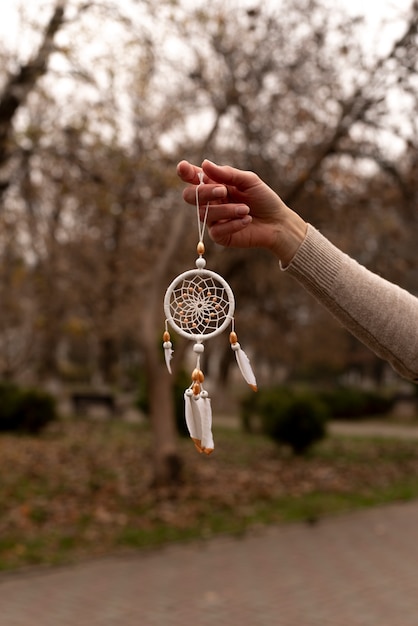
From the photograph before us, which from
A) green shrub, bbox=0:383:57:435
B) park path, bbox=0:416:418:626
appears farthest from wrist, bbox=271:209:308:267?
green shrub, bbox=0:383:57:435

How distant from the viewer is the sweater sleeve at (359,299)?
190cm

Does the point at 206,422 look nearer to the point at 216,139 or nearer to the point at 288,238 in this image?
the point at 288,238

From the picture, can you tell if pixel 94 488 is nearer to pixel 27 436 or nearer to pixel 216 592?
pixel 216 592

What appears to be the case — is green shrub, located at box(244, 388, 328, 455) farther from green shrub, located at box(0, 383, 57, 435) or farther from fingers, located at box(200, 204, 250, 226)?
fingers, located at box(200, 204, 250, 226)

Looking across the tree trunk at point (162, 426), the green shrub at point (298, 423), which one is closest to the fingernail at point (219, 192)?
the tree trunk at point (162, 426)

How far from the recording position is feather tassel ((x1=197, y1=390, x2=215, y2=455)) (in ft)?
5.60

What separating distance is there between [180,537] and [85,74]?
5563mm

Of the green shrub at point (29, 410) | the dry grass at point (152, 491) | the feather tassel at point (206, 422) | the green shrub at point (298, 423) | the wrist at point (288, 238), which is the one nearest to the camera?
the feather tassel at point (206, 422)

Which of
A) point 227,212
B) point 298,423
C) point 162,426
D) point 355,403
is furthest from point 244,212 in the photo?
point 355,403

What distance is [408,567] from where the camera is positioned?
7.39 m

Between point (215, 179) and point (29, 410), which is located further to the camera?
point (29, 410)

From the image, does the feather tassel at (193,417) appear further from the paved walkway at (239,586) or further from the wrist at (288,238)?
the paved walkway at (239,586)

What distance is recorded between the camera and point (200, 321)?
1855 millimetres

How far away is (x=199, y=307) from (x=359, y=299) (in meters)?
0.42
